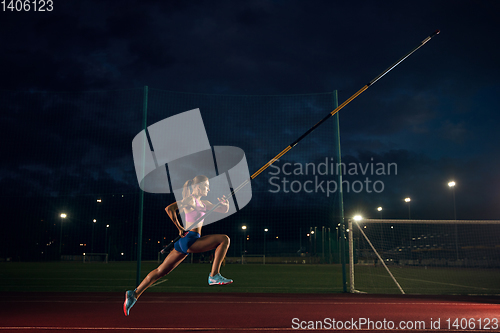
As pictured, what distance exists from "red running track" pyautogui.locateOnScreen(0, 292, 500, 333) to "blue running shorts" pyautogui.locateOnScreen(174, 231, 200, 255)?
3.33 m

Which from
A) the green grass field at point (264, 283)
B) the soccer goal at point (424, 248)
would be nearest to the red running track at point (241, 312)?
the green grass field at point (264, 283)

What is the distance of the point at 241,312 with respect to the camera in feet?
31.4

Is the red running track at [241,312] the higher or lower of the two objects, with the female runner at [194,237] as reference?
lower

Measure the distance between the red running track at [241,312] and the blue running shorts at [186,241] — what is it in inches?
131

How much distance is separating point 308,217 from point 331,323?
24.6 ft

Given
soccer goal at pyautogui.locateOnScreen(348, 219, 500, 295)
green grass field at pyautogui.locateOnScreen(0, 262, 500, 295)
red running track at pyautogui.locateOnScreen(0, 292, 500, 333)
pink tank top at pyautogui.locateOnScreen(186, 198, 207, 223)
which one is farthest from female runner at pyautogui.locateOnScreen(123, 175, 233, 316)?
soccer goal at pyautogui.locateOnScreen(348, 219, 500, 295)

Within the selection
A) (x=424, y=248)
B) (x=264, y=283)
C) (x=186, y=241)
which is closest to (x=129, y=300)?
(x=186, y=241)

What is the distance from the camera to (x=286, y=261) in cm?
5075

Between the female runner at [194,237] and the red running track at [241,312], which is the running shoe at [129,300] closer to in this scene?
the female runner at [194,237]

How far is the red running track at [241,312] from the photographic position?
25.5 feet

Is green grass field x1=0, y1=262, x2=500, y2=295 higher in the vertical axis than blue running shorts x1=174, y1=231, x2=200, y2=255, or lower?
lower

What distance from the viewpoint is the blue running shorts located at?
15.8 ft

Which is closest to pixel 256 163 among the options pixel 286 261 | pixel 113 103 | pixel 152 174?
pixel 152 174

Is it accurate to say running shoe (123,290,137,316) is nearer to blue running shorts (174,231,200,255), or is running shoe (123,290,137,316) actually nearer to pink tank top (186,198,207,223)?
blue running shorts (174,231,200,255)
